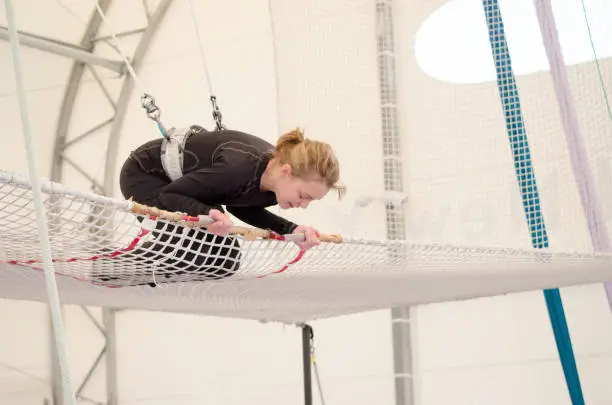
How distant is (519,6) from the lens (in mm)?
2756

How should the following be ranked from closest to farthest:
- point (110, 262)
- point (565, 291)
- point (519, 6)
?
point (110, 262)
point (519, 6)
point (565, 291)

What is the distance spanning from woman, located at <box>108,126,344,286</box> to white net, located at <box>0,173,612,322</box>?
0.6 inches

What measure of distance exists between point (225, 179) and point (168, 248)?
0.24m

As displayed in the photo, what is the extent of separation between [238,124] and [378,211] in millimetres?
1696

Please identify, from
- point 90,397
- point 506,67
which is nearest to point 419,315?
point 506,67

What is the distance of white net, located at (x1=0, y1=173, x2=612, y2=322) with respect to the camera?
1531 millimetres

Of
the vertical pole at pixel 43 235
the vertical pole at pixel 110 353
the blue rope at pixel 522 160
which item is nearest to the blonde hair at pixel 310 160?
the vertical pole at pixel 43 235

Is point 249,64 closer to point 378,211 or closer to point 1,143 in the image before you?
point 1,143

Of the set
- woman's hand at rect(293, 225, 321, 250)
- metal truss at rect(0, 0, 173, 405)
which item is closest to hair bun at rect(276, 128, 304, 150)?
woman's hand at rect(293, 225, 321, 250)

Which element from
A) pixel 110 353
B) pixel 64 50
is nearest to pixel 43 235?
pixel 64 50

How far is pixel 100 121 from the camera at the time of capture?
516cm

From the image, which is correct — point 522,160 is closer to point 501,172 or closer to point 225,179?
point 501,172

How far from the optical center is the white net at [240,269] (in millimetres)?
1531

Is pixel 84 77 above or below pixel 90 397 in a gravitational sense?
above
